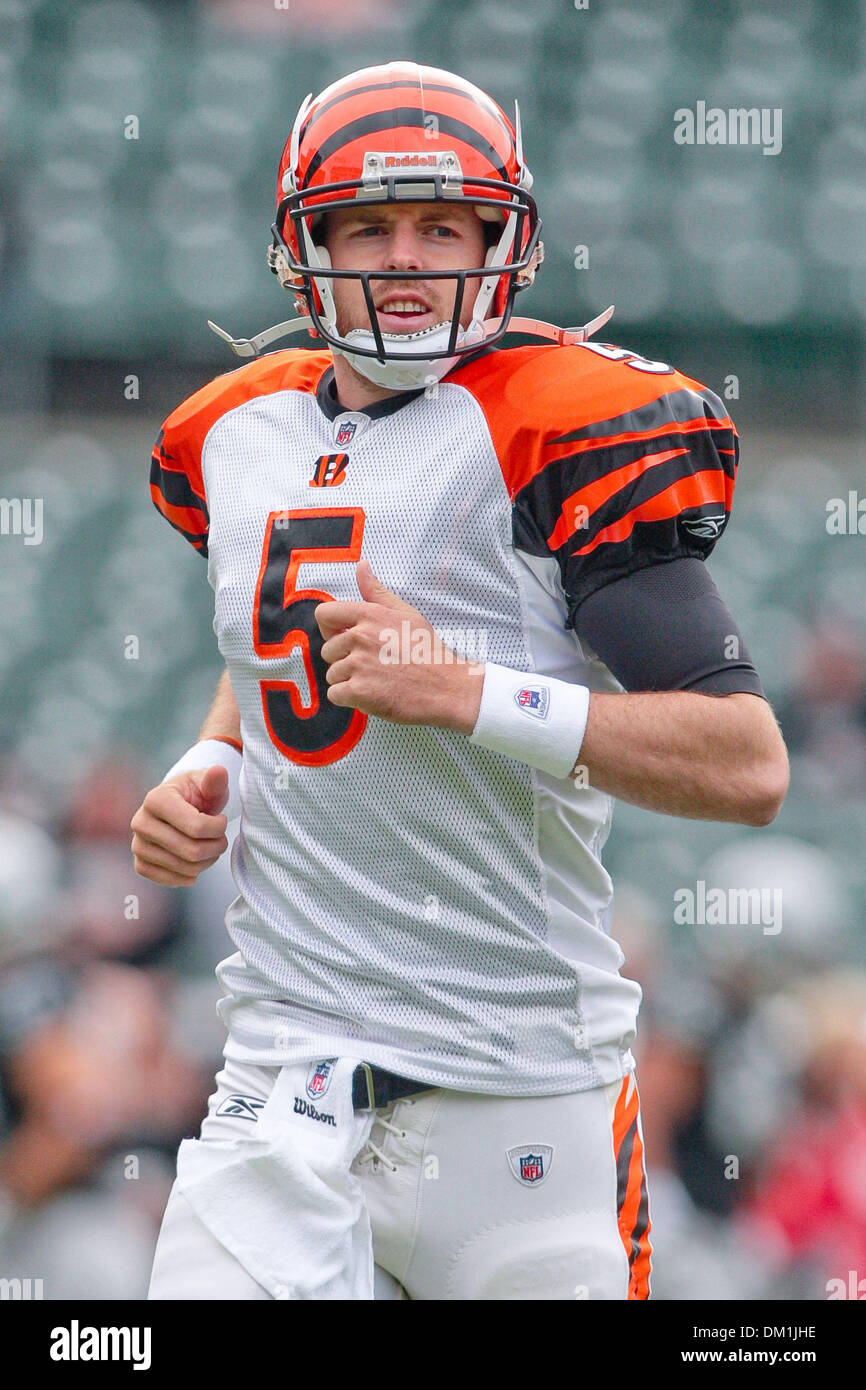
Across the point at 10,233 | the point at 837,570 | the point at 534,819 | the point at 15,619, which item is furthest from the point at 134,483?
the point at 534,819

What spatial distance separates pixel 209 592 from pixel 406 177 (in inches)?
96.7

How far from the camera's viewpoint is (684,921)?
9.89 feet

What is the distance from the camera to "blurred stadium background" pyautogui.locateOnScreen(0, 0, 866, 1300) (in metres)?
2.68

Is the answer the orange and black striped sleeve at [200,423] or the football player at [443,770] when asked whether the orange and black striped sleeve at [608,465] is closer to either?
the football player at [443,770]

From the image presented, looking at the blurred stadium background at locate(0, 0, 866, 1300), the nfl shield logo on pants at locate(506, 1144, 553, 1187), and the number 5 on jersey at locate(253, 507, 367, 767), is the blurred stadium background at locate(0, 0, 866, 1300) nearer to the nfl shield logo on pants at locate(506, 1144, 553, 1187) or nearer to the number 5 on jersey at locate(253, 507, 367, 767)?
the nfl shield logo on pants at locate(506, 1144, 553, 1187)

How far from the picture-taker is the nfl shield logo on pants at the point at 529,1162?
4.25 ft

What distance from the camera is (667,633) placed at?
1286 millimetres

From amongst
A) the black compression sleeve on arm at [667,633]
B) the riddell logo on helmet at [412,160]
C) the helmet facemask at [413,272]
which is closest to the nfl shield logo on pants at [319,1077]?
the black compression sleeve on arm at [667,633]

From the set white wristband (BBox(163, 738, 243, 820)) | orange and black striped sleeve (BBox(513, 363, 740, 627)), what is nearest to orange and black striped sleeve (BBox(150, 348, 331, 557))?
white wristband (BBox(163, 738, 243, 820))

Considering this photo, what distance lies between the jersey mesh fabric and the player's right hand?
0.07m

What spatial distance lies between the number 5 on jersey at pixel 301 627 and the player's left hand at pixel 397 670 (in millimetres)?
96

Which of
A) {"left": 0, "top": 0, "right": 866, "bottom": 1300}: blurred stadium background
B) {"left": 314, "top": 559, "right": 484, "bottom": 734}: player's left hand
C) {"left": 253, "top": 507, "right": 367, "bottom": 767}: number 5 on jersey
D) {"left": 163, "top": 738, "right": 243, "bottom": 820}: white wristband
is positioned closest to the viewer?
{"left": 314, "top": 559, "right": 484, "bottom": 734}: player's left hand

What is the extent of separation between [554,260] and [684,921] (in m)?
2.00
